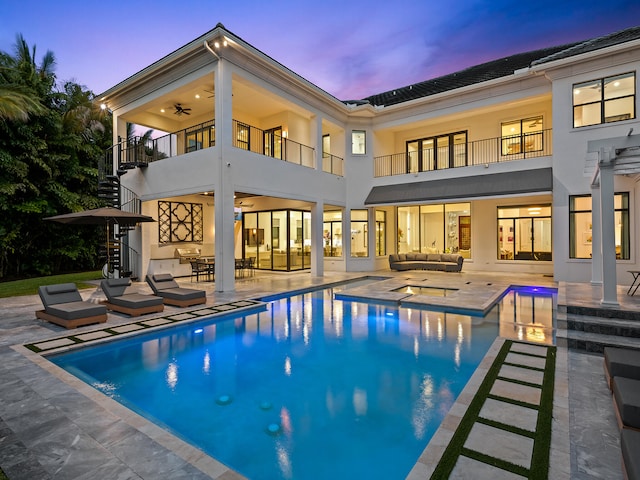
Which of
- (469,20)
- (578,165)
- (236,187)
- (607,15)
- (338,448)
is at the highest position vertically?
(469,20)

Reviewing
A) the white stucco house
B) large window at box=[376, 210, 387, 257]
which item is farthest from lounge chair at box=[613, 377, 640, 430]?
large window at box=[376, 210, 387, 257]

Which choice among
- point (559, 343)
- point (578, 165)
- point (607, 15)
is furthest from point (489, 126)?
point (607, 15)

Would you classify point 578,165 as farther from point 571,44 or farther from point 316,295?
point 316,295

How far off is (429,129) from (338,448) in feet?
57.2

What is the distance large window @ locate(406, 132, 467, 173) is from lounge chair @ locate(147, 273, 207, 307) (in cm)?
1269

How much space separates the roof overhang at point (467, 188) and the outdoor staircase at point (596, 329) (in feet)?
24.6

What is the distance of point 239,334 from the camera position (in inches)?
282

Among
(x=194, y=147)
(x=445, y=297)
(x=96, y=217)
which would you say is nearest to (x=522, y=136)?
(x=445, y=297)

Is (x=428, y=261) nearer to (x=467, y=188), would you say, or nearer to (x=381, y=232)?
(x=381, y=232)

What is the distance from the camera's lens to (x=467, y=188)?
1466cm

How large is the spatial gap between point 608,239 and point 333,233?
12.5 m

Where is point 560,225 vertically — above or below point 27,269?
above

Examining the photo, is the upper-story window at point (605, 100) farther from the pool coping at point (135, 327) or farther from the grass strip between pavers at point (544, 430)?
the pool coping at point (135, 327)

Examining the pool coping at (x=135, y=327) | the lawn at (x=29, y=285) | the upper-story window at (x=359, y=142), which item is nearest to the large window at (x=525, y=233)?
the upper-story window at (x=359, y=142)
